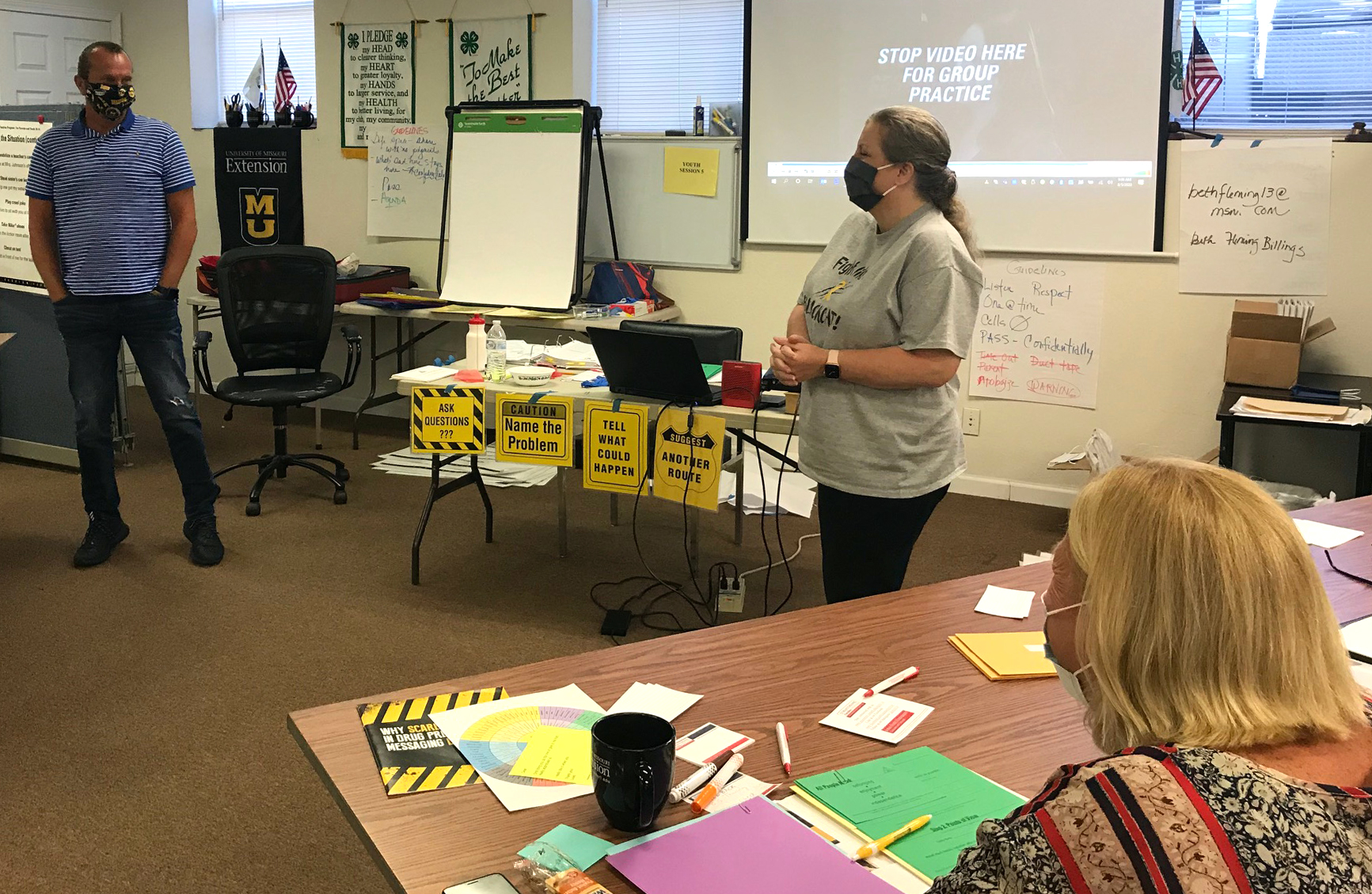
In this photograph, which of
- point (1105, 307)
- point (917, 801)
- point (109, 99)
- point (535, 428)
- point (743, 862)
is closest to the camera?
point (743, 862)

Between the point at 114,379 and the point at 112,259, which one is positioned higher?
the point at 112,259

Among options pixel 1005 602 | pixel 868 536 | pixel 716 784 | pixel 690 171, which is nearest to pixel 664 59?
pixel 690 171

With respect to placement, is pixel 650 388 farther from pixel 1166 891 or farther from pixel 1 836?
pixel 1166 891

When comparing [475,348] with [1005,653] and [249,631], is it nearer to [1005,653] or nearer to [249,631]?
[249,631]

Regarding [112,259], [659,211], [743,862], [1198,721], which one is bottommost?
[743,862]

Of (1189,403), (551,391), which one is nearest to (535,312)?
(551,391)

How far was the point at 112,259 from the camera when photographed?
3447 mm

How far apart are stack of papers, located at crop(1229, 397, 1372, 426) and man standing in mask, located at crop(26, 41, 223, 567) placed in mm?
3436

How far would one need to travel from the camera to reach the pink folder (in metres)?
0.97

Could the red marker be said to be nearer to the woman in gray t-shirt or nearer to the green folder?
the green folder

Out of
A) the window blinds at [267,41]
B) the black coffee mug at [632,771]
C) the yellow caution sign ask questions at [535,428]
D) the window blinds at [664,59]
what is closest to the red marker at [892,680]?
the black coffee mug at [632,771]

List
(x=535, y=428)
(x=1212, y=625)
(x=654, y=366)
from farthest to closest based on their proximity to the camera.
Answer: (x=535, y=428) < (x=654, y=366) < (x=1212, y=625)

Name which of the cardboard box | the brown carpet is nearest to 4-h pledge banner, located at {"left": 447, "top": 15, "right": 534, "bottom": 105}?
the brown carpet

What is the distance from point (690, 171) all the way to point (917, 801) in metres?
4.14
